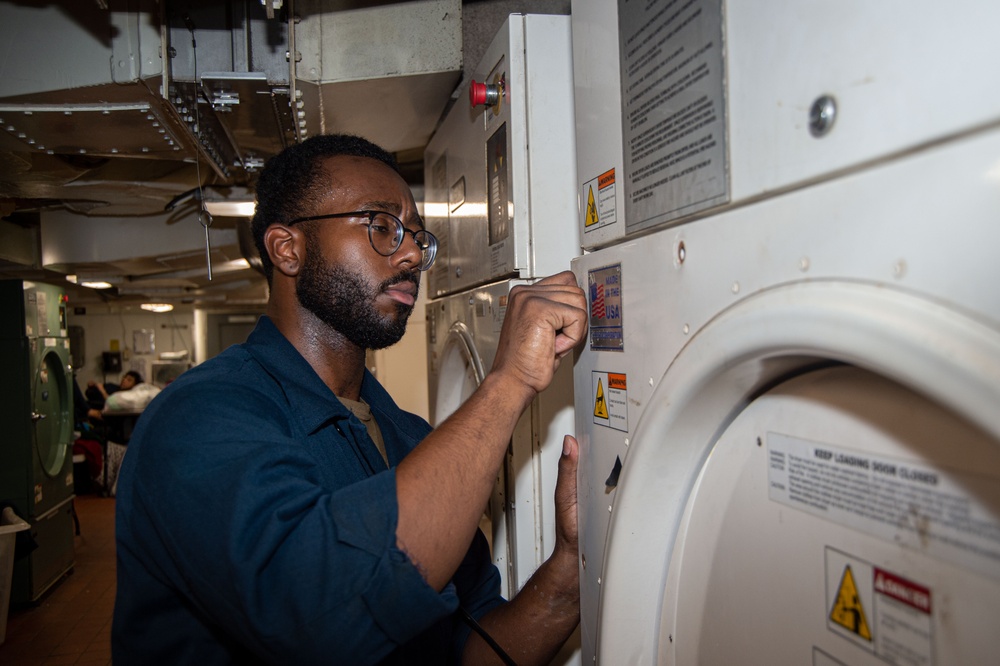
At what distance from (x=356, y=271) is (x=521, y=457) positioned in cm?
65

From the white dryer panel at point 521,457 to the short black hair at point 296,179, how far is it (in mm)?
486

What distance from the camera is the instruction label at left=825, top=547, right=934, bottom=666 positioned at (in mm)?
644

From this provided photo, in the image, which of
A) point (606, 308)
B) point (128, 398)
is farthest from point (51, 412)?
point (606, 308)

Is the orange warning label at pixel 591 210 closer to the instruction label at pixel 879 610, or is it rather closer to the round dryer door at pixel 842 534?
the round dryer door at pixel 842 534

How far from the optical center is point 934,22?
501 mm

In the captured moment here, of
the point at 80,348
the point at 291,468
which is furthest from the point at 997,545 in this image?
the point at 80,348

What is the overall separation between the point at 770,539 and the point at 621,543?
0.86 ft

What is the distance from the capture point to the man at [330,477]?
92cm

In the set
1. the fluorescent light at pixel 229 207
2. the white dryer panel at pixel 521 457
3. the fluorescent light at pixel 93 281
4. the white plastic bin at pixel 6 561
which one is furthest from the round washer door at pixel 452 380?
the fluorescent light at pixel 93 281

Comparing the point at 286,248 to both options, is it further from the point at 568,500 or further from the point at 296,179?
the point at 568,500

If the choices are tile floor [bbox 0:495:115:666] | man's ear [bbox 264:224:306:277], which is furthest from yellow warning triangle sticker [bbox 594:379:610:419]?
tile floor [bbox 0:495:115:666]

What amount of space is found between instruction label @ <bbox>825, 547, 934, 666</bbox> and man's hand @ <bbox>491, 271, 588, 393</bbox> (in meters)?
0.55

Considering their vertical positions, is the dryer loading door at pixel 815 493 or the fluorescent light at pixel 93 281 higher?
the fluorescent light at pixel 93 281

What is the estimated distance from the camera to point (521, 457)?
5.62 feet
